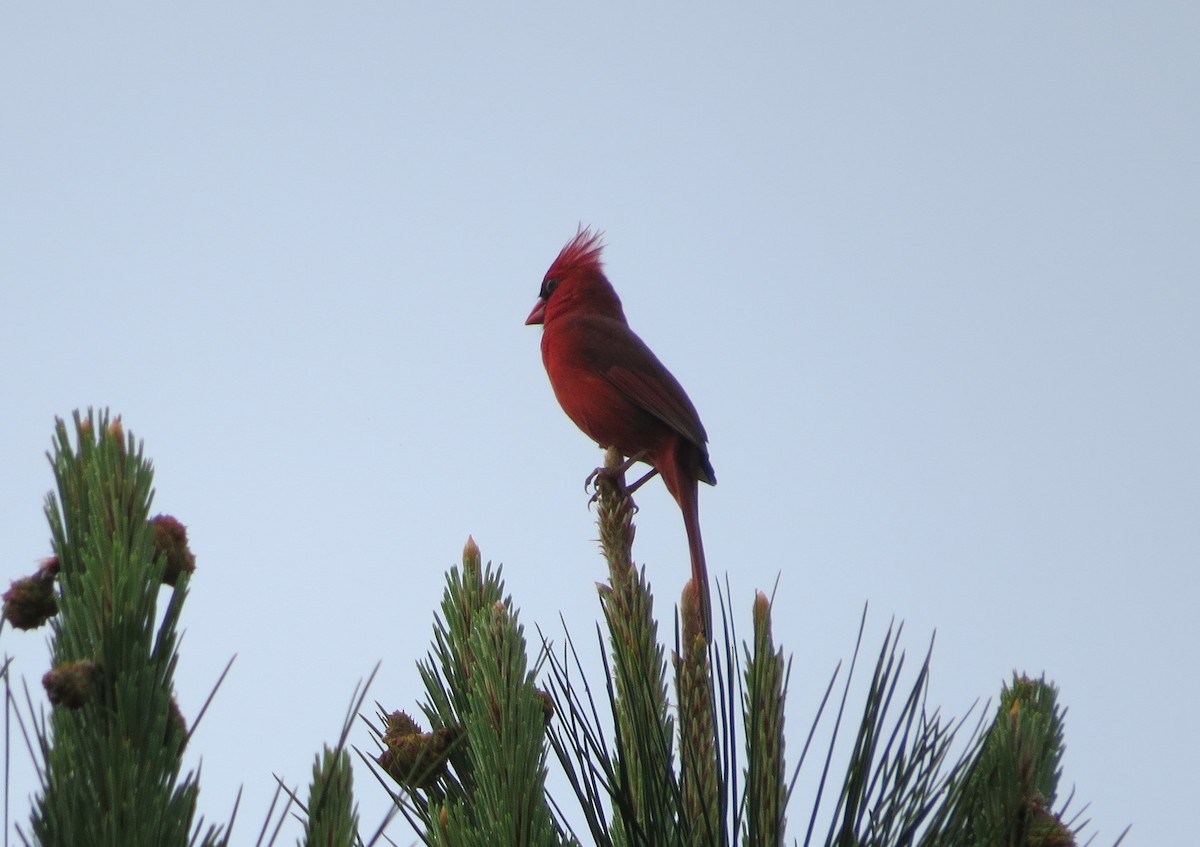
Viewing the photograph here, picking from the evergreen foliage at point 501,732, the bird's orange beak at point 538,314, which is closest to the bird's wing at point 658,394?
the bird's orange beak at point 538,314

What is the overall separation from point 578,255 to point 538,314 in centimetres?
34

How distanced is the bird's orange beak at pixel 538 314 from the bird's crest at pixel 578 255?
0.15 meters

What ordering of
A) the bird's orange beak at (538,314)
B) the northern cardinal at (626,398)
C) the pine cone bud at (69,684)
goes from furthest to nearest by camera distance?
the bird's orange beak at (538,314) < the northern cardinal at (626,398) < the pine cone bud at (69,684)

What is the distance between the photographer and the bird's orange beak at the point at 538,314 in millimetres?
5676

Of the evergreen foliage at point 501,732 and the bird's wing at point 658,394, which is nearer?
the evergreen foliage at point 501,732

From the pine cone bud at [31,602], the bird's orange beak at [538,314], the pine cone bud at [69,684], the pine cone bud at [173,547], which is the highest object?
the bird's orange beak at [538,314]

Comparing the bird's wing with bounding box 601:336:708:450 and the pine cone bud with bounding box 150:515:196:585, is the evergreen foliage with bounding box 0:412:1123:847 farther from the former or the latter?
the bird's wing with bounding box 601:336:708:450

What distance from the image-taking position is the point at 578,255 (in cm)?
571

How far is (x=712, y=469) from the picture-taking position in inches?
182

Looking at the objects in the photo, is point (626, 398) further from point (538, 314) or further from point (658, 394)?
point (538, 314)

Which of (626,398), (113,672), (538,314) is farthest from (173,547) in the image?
(538,314)

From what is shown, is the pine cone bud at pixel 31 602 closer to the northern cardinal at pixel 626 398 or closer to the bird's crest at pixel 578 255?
the northern cardinal at pixel 626 398

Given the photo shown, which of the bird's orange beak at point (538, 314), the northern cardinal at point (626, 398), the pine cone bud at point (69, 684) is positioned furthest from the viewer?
the bird's orange beak at point (538, 314)

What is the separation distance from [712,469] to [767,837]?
3416 millimetres
